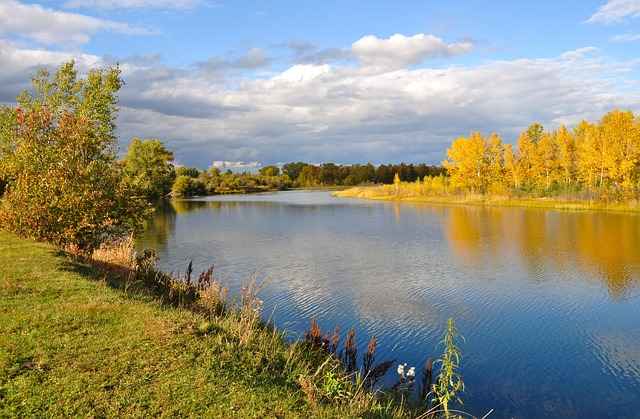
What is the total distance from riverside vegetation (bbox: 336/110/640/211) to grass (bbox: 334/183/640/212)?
101mm

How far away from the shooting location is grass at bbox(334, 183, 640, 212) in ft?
167

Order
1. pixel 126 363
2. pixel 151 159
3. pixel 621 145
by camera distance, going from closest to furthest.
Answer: pixel 126 363, pixel 621 145, pixel 151 159

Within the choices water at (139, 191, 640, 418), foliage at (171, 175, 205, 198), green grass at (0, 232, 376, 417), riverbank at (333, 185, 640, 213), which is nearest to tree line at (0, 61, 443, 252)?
water at (139, 191, 640, 418)

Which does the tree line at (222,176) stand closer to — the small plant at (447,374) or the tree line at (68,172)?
the tree line at (68,172)

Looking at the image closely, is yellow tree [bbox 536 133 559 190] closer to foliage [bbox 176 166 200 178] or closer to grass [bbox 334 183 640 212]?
grass [bbox 334 183 640 212]

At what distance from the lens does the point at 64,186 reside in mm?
17641

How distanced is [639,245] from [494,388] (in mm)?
23239

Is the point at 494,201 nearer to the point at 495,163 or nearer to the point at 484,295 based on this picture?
the point at 495,163

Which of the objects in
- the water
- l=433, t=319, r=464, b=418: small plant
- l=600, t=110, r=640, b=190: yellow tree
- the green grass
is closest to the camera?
the green grass

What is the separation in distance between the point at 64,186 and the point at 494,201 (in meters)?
57.6

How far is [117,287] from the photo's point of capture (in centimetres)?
1127

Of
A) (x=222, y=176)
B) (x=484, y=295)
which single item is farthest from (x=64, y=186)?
(x=222, y=176)

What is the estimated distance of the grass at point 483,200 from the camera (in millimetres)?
50903

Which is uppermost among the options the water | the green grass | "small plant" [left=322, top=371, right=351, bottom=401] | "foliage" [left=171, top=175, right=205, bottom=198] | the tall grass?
"foliage" [left=171, top=175, right=205, bottom=198]
